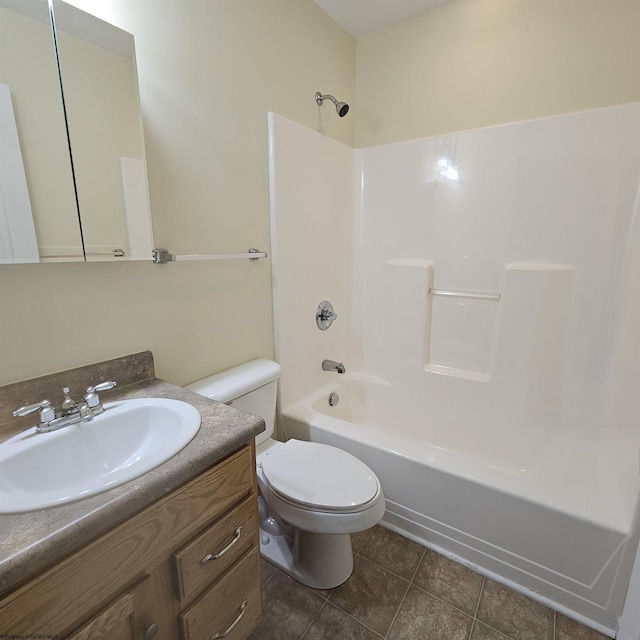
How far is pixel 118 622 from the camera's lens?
651mm

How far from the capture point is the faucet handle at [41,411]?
81cm

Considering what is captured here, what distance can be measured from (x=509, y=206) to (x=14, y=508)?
2.02m

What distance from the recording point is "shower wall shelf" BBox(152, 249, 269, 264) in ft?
3.67

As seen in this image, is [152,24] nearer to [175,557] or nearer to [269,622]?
[175,557]

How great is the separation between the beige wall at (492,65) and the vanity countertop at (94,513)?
6.06 feet

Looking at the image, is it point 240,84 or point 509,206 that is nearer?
point 240,84

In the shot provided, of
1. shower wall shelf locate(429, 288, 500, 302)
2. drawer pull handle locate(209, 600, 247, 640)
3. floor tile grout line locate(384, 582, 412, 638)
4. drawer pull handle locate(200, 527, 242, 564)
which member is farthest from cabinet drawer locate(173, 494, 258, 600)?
shower wall shelf locate(429, 288, 500, 302)

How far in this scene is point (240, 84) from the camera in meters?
1.38

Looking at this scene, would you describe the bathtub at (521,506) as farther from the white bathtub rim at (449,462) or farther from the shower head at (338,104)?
the shower head at (338,104)

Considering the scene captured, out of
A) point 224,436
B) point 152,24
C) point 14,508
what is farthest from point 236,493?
point 152,24

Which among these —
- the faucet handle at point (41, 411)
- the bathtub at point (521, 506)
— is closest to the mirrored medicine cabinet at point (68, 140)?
the faucet handle at point (41, 411)

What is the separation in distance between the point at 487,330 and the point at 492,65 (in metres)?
1.29

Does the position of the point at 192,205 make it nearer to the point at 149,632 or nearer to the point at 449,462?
the point at 149,632

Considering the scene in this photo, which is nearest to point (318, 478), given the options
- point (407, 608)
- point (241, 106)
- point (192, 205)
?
point (407, 608)
